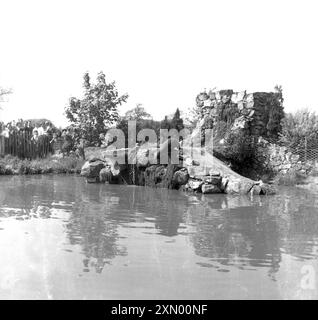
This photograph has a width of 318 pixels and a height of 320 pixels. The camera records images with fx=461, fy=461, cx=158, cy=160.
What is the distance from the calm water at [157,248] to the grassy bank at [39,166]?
7.58 meters

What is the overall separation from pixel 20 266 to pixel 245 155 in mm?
12812

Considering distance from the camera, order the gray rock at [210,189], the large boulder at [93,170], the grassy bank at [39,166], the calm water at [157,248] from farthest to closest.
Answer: the grassy bank at [39,166]
the large boulder at [93,170]
the gray rock at [210,189]
the calm water at [157,248]

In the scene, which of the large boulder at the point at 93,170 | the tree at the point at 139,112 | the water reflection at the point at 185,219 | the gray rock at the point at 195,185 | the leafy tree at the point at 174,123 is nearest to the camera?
the water reflection at the point at 185,219

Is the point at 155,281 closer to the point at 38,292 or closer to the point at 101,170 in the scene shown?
the point at 38,292

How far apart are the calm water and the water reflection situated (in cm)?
2

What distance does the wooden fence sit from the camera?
69.8 ft

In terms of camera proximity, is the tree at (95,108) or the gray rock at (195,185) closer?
the gray rock at (195,185)

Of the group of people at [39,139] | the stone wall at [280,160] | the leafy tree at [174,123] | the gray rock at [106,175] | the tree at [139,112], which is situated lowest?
the gray rock at [106,175]

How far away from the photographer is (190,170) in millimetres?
14156

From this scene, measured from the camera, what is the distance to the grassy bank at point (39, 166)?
1873 centimetres

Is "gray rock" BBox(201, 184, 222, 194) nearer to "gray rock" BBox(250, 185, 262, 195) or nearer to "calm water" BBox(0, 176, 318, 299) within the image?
"gray rock" BBox(250, 185, 262, 195)

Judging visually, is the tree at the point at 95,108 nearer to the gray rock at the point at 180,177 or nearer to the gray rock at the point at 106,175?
the gray rock at the point at 106,175

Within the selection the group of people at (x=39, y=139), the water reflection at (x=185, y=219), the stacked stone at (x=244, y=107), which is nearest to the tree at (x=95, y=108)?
the group of people at (x=39, y=139)
